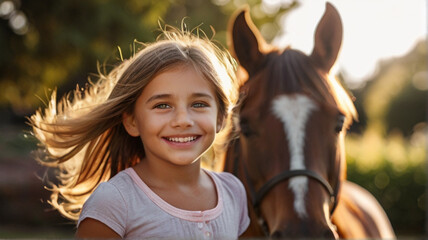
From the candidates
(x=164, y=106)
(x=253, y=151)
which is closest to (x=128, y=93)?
(x=164, y=106)

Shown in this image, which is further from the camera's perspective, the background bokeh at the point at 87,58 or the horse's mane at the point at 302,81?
the background bokeh at the point at 87,58

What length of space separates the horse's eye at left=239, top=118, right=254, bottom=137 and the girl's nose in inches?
29.6

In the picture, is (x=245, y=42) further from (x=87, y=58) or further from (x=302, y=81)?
(x=87, y=58)

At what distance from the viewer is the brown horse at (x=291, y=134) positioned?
2.25 meters

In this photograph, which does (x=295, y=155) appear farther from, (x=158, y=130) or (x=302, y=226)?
(x=158, y=130)

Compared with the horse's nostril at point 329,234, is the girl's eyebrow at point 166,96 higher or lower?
higher

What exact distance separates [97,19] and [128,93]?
10838 millimetres

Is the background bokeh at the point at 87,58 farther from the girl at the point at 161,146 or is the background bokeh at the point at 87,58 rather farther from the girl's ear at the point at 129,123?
the girl's ear at the point at 129,123

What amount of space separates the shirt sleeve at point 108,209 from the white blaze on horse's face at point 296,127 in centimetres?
80

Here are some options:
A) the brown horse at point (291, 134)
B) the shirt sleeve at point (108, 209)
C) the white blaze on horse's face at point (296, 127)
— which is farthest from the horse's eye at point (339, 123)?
the shirt sleeve at point (108, 209)

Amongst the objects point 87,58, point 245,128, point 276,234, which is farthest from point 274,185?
point 87,58

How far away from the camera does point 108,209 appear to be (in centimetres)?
174

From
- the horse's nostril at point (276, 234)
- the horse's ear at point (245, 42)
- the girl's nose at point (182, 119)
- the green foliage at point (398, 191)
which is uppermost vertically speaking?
the horse's ear at point (245, 42)

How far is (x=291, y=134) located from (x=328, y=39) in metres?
0.76
